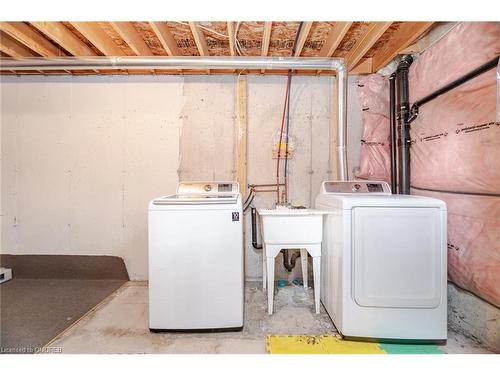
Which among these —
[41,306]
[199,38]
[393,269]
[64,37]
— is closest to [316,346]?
[393,269]

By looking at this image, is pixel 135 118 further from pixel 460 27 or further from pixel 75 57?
pixel 460 27

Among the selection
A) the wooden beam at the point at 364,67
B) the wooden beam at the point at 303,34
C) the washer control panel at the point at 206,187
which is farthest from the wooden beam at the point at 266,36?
the washer control panel at the point at 206,187

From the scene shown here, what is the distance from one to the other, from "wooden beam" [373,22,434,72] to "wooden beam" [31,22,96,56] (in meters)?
2.90

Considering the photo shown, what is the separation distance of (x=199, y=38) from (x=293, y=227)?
179 centimetres

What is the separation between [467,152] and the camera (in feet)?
5.68

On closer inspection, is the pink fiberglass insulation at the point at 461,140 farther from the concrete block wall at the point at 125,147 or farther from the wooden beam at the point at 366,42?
the concrete block wall at the point at 125,147

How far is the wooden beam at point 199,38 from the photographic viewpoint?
2.04 m

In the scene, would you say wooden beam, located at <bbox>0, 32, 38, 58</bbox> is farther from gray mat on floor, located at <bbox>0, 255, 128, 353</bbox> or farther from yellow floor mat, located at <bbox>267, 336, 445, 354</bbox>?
yellow floor mat, located at <bbox>267, 336, 445, 354</bbox>

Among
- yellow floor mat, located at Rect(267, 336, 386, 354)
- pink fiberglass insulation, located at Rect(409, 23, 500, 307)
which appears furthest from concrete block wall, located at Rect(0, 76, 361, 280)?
yellow floor mat, located at Rect(267, 336, 386, 354)

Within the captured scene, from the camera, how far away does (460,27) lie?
175 centimetres

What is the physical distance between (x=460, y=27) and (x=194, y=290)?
257 cm

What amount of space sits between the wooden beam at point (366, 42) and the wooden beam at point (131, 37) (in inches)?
78.3

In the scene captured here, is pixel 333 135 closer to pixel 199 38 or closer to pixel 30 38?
pixel 199 38

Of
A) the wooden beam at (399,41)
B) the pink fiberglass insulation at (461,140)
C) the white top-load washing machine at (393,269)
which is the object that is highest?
the wooden beam at (399,41)
